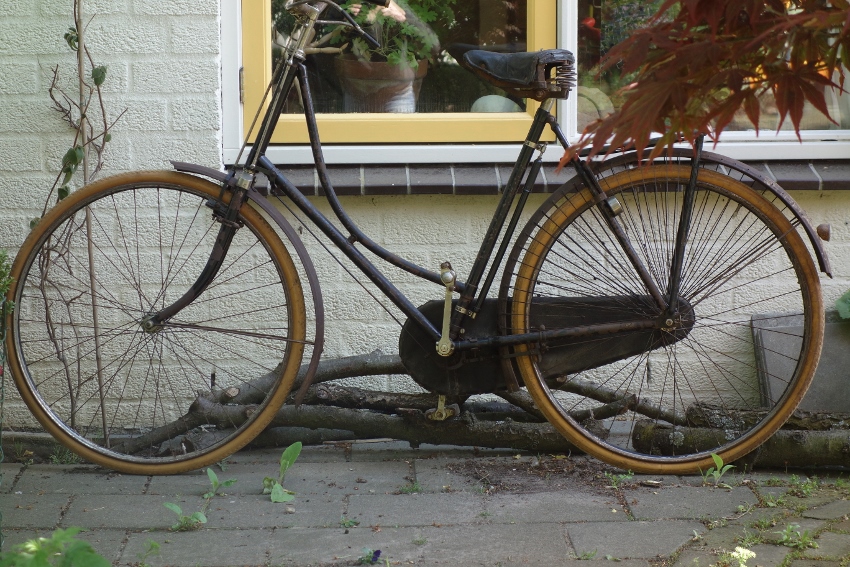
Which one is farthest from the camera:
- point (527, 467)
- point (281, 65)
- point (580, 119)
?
point (580, 119)

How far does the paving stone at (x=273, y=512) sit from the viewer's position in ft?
9.73

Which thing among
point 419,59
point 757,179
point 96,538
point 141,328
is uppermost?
point 419,59

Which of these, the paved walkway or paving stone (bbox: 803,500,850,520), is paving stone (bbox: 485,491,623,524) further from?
paving stone (bbox: 803,500,850,520)

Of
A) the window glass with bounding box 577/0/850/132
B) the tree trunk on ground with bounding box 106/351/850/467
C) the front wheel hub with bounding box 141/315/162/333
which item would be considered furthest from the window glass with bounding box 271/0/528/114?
the front wheel hub with bounding box 141/315/162/333

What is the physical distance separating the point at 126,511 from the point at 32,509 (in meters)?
0.30

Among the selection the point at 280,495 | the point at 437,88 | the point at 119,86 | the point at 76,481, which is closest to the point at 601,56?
the point at 437,88

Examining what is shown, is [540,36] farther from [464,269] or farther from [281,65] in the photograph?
[281,65]

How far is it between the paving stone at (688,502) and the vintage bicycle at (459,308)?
0.29 ft

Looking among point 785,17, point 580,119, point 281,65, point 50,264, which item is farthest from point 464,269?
point 785,17

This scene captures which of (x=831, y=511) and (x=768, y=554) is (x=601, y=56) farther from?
(x=768, y=554)

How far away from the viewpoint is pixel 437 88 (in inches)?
154

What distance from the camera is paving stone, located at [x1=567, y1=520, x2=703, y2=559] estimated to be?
8.93ft

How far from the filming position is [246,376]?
12.7 feet

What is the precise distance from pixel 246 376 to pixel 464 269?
0.96 m
